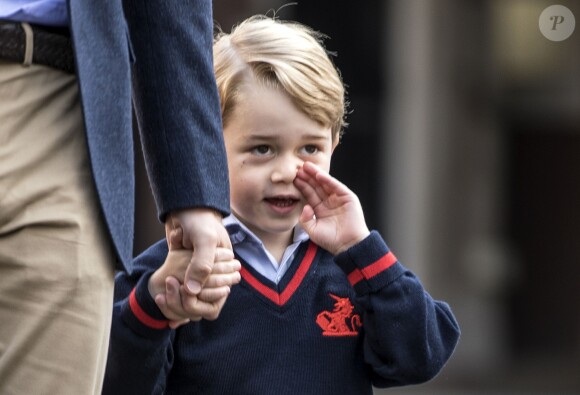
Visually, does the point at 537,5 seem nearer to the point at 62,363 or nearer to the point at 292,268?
the point at 292,268

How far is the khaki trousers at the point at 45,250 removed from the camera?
8.60 feet

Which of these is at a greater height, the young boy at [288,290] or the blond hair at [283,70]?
the blond hair at [283,70]

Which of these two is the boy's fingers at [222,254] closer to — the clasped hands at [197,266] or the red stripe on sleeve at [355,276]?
the clasped hands at [197,266]

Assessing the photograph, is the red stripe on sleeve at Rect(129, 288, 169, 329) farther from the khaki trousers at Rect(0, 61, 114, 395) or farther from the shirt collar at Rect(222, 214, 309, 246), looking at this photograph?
the khaki trousers at Rect(0, 61, 114, 395)

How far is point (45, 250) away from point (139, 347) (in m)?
0.65

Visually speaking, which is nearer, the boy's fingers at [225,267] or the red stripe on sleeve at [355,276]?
the boy's fingers at [225,267]

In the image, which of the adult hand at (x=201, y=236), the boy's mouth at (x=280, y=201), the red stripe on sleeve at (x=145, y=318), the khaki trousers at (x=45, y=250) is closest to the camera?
the khaki trousers at (x=45, y=250)

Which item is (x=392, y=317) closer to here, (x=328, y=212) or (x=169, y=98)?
(x=328, y=212)

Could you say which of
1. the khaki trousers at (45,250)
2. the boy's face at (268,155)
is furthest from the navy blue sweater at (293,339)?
the khaki trousers at (45,250)

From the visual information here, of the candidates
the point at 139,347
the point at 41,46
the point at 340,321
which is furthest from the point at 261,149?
the point at 41,46

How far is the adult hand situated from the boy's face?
44 centimetres

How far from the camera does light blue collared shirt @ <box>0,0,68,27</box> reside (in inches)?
106

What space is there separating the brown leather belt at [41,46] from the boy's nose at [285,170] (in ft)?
2.41

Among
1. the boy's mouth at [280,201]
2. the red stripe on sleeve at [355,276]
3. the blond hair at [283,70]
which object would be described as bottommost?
the red stripe on sleeve at [355,276]
